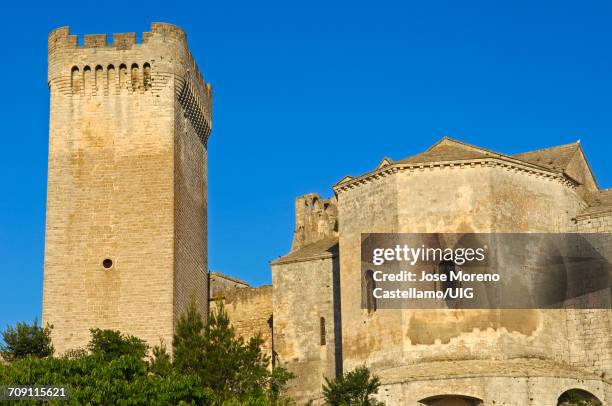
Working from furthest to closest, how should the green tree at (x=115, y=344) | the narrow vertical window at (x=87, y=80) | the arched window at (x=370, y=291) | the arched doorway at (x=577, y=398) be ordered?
the narrow vertical window at (x=87, y=80) → the arched window at (x=370, y=291) → the green tree at (x=115, y=344) → the arched doorway at (x=577, y=398)

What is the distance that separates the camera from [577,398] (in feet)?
108

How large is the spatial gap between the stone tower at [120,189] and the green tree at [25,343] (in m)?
0.62

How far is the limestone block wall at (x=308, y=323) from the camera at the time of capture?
37844 millimetres

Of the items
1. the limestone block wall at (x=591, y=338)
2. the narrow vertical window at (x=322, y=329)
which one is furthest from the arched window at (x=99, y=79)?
the limestone block wall at (x=591, y=338)

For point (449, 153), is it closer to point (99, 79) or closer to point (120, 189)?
point (120, 189)

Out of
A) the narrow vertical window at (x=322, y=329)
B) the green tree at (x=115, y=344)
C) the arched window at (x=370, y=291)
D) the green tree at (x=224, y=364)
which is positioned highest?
the arched window at (x=370, y=291)

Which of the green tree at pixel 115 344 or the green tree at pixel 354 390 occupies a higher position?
the green tree at pixel 115 344

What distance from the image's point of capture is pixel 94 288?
3666cm

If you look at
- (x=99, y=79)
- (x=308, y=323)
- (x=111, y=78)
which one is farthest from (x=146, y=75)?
(x=308, y=323)

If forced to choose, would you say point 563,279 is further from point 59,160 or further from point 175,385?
point 59,160

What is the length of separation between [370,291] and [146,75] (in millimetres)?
10498

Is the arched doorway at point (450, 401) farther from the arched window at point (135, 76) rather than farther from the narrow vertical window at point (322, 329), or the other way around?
the arched window at point (135, 76)

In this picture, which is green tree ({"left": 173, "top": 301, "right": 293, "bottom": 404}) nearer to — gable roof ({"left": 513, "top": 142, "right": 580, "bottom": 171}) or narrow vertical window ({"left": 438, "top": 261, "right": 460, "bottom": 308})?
narrow vertical window ({"left": 438, "top": 261, "right": 460, "bottom": 308})

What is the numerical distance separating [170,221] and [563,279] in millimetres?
12193
